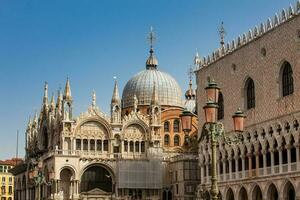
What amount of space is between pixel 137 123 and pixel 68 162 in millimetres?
6554

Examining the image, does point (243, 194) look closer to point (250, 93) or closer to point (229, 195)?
point (229, 195)

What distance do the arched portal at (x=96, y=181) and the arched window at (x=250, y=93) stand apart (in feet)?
47.1

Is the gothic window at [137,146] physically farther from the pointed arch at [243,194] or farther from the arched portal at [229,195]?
the pointed arch at [243,194]

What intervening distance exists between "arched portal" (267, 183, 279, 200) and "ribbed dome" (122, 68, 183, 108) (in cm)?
2311

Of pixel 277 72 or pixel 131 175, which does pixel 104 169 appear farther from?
pixel 277 72

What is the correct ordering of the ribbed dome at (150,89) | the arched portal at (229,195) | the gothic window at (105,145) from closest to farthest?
the arched portal at (229,195), the gothic window at (105,145), the ribbed dome at (150,89)

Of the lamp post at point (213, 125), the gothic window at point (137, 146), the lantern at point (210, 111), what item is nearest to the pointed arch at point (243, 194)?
the gothic window at point (137, 146)

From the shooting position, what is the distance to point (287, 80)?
1325 inches

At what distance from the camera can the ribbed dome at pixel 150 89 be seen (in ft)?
188

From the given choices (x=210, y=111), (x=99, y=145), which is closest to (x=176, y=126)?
(x=99, y=145)

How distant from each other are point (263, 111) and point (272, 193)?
471 centimetres

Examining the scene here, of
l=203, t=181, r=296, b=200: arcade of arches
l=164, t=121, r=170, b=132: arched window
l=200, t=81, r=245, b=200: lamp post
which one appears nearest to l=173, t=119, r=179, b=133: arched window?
l=164, t=121, r=170, b=132: arched window

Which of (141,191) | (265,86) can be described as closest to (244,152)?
(265,86)

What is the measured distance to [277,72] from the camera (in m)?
34.1
